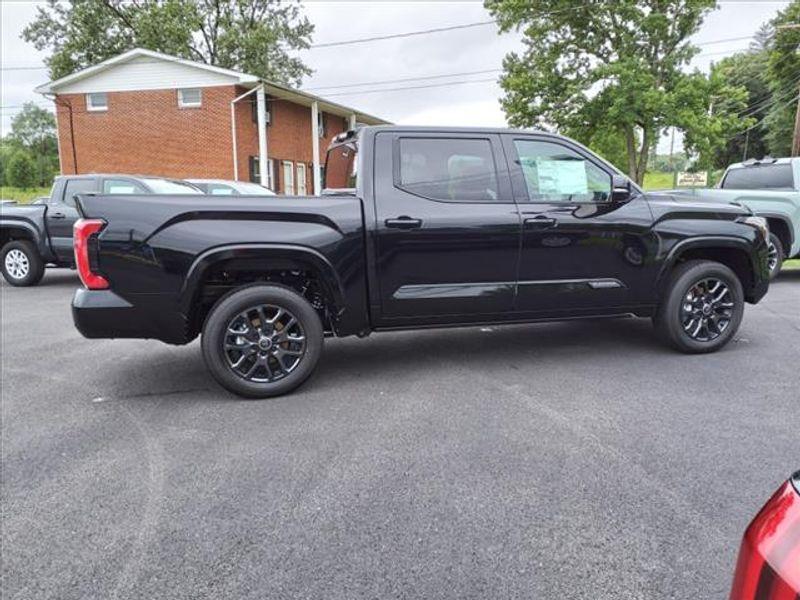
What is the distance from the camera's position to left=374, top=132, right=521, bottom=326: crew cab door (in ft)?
14.2

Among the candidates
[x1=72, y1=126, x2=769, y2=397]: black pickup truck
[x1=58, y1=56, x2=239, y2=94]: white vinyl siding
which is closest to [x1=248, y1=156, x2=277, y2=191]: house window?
[x1=58, y1=56, x2=239, y2=94]: white vinyl siding

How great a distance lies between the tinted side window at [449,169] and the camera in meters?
4.45

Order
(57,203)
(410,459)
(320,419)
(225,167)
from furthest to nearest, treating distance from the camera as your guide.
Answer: (225,167), (57,203), (320,419), (410,459)

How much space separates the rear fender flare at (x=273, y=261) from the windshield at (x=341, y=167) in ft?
2.68

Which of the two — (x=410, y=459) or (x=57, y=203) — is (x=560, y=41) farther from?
(x=410, y=459)

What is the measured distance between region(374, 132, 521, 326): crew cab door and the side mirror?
0.86 meters

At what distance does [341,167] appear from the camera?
5066 millimetres

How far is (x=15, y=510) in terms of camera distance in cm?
281

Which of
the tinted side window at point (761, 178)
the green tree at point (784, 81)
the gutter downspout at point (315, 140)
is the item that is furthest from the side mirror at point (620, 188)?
the green tree at point (784, 81)

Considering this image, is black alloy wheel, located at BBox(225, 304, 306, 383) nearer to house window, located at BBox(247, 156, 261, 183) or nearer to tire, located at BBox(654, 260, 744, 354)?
tire, located at BBox(654, 260, 744, 354)

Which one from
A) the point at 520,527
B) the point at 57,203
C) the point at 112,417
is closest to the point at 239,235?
the point at 112,417

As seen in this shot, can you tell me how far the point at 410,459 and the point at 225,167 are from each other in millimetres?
23119

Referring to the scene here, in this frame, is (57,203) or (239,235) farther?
(57,203)

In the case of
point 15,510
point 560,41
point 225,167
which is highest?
point 560,41
